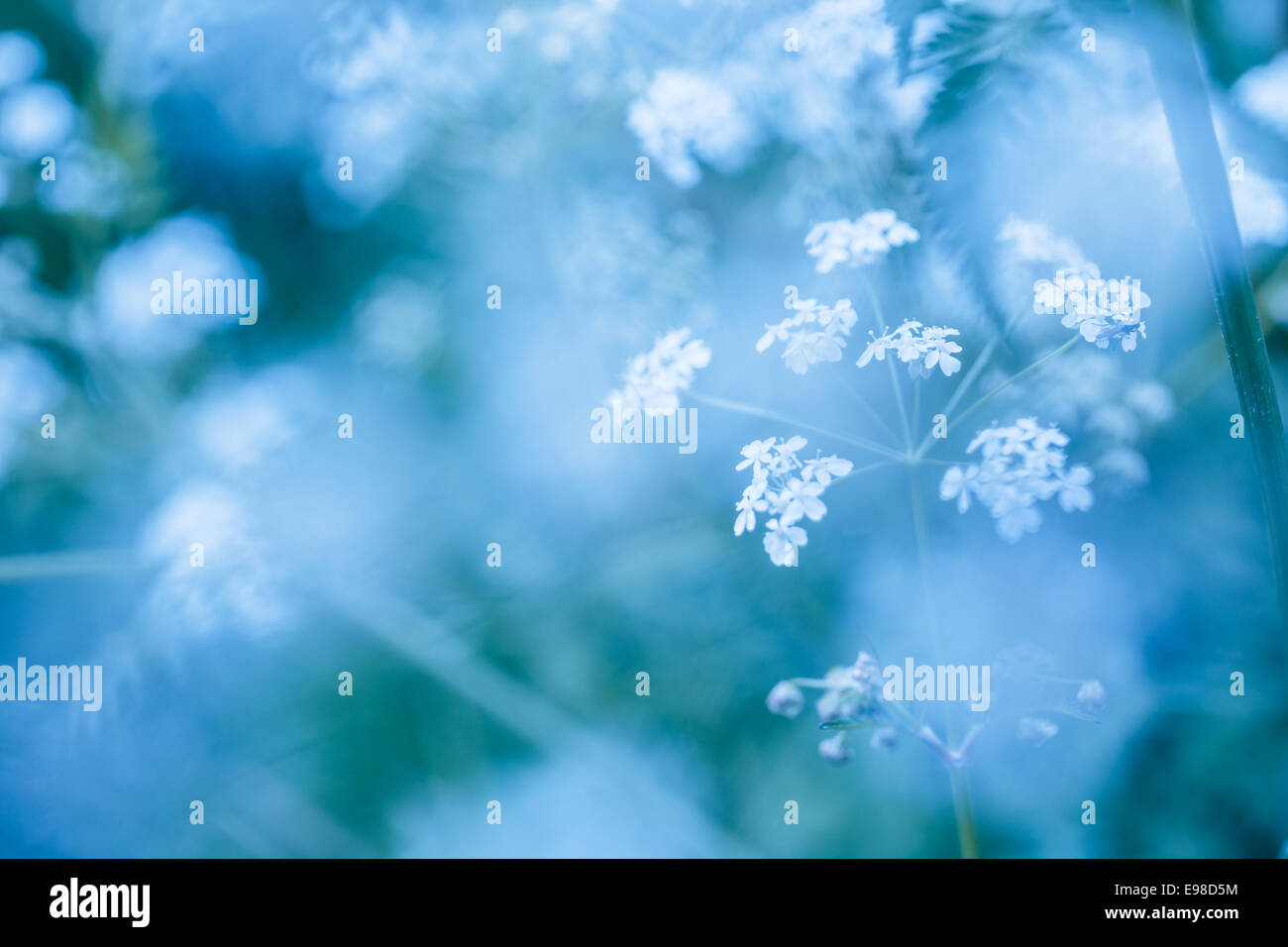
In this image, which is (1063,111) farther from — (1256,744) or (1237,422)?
(1256,744)

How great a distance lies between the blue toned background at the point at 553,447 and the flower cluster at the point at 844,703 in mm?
41

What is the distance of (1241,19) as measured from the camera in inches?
49.3

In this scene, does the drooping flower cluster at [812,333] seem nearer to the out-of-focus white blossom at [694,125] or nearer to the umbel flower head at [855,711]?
the out-of-focus white blossom at [694,125]

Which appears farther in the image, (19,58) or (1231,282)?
(19,58)

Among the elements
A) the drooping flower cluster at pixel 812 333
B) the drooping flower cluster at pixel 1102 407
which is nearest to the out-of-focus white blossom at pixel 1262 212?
the drooping flower cluster at pixel 1102 407

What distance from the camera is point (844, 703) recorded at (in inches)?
46.9

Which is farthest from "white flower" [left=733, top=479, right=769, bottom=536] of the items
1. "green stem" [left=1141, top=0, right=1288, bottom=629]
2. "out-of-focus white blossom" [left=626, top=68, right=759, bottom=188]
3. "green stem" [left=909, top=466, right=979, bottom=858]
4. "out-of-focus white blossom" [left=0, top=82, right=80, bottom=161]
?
"out-of-focus white blossom" [left=0, top=82, right=80, bottom=161]

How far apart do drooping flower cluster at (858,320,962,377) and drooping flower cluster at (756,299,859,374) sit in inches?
2.0

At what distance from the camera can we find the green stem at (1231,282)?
1.17 meters

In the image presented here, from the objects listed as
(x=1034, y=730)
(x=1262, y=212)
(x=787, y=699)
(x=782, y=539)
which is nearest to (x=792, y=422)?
(x=782, y=539)

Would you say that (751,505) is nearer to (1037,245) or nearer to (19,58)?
(1037,245)

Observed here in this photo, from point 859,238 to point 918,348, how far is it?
207mm

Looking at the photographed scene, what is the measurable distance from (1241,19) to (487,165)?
1.28 meters
